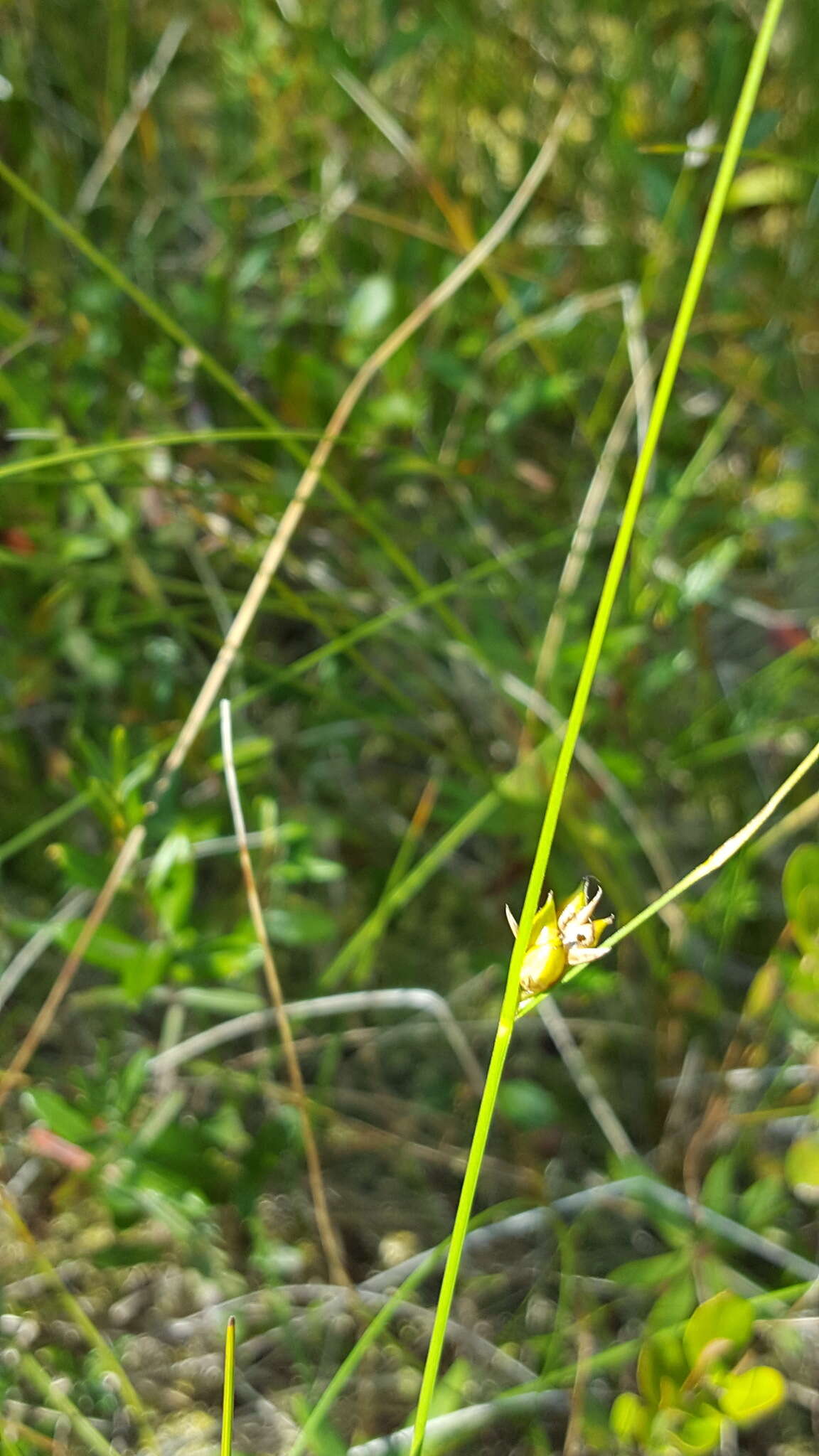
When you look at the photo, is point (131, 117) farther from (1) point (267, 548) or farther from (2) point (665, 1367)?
(2) point (665, 1367)

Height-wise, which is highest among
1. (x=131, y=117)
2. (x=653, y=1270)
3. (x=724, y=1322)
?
(x=131, y=117)

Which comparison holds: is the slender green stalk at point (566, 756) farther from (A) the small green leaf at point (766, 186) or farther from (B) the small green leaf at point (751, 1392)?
(A) the small green leaf at point (766, 186)

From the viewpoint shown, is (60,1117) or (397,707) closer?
(60,1117)

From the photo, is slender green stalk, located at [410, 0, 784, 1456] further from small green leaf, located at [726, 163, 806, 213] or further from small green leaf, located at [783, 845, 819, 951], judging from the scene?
small green leaf, located at [726, 163, 806, 213]

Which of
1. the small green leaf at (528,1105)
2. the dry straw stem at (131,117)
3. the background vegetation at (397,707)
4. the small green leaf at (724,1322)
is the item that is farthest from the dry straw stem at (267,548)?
the small green leaf at (724,1322)

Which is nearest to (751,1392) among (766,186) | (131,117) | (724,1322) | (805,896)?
(724,1322)

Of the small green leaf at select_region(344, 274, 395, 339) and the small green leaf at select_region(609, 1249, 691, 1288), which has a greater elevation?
the small green leaf at select_region(344, 274, 395, 339)

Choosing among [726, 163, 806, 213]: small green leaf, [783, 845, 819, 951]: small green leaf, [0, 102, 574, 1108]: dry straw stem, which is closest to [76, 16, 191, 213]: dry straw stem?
[0, 102, 574, 1108]: dry straw stem
